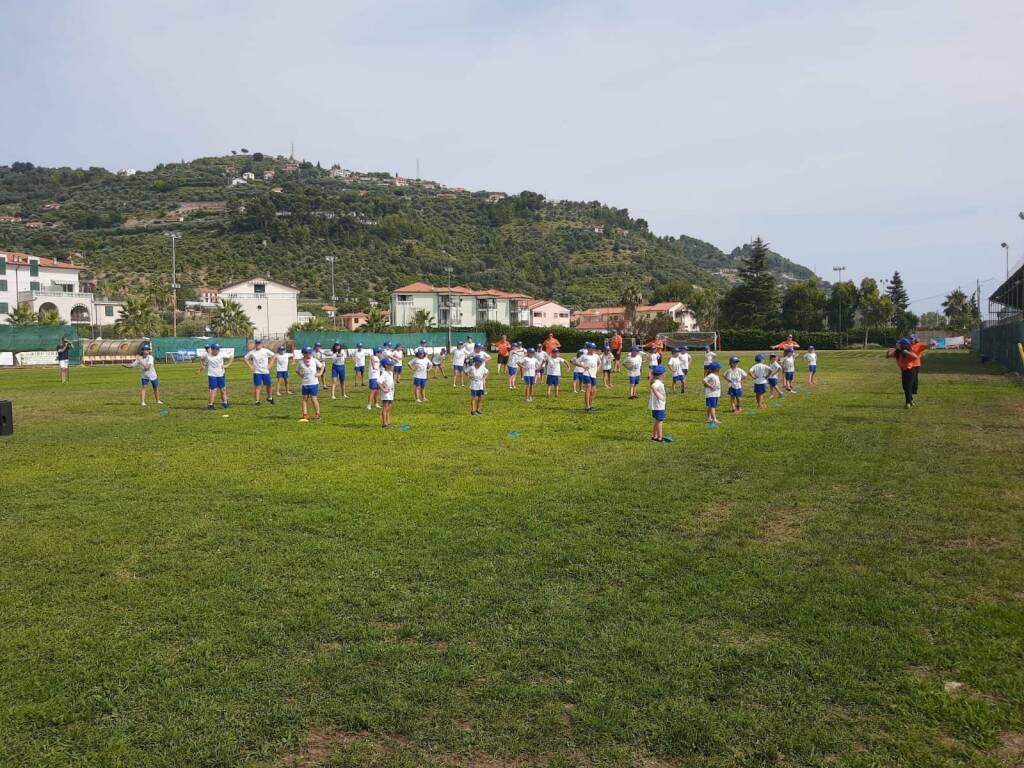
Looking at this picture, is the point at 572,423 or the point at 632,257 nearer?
the point at 572,423

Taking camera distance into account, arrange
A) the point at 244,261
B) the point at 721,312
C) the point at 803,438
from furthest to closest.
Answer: the point at 244,261
the point at 721,312
the point at 803,438

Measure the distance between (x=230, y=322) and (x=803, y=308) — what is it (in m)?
72.2

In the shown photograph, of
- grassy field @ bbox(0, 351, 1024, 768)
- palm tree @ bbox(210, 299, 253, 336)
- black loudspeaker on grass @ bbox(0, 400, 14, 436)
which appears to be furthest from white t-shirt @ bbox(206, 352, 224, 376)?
palm tree @ bbox(210, 299, 253, 336)

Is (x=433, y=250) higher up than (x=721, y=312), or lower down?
higher up

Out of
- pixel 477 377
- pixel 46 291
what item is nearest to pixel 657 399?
pixel 477 377

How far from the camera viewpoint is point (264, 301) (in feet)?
326

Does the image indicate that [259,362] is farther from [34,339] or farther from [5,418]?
[34,339]

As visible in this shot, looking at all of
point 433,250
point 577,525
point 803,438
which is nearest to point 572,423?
point 803,438

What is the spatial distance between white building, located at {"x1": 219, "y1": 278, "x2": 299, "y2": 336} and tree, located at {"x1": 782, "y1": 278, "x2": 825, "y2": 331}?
219 ft

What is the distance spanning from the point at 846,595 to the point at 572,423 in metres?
11.7

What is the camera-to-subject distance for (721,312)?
300 feet

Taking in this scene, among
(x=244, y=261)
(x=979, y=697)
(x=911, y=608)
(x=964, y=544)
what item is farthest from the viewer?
(x=244, y=261)

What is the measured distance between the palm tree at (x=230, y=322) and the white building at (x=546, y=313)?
45481mm

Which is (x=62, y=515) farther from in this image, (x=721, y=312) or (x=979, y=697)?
(x=721, y=312)
